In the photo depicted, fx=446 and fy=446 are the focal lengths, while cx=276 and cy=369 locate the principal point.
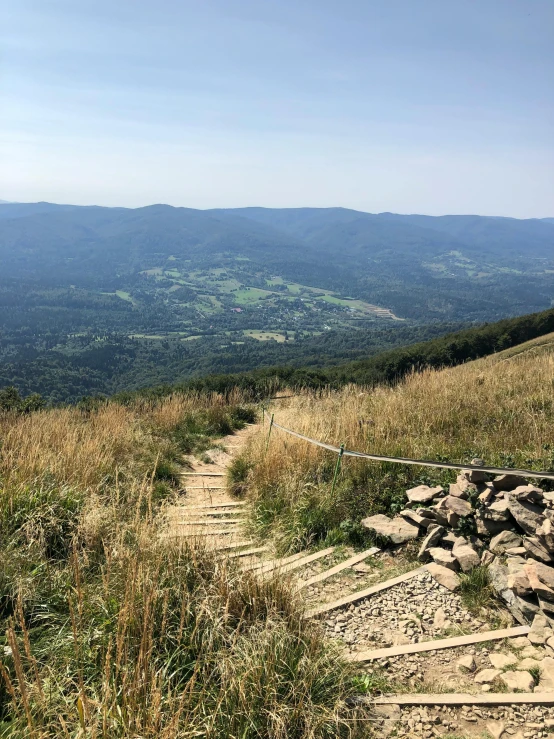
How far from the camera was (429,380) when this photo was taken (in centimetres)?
904

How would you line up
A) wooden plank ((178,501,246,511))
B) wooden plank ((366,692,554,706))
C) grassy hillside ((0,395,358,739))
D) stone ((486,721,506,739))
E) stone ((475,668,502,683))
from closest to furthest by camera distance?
grassy hillside ((0,395,358,739)) → stone ((486,721,506,739)) → wooden plank ((366,692,554,706)) → stone ((475,668,502,683)) → wooden plank ((178,501,246,511))

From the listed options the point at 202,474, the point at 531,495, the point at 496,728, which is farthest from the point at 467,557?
the point at 202,474

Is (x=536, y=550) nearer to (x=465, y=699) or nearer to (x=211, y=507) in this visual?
(x=465, y=699)

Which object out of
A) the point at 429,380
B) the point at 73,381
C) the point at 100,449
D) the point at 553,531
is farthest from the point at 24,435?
the point at 73,381

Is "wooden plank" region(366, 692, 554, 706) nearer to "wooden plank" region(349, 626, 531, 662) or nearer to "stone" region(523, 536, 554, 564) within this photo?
"wooden plank" region(349, 626, 531, 662)

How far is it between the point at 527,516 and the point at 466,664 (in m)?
1.48

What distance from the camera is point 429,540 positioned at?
3.91 meters

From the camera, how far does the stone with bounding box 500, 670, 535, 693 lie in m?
2.49

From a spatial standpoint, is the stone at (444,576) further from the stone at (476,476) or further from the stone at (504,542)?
the stone at (476,476)

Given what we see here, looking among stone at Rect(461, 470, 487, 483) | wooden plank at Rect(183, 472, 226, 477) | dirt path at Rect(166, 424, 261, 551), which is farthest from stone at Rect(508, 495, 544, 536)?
wooden plank at Rect(183, 472, 226, 477)

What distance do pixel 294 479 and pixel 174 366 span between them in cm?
9157

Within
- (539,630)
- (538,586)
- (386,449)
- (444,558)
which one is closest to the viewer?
(539,630)

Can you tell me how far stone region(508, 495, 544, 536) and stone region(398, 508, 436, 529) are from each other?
714mm

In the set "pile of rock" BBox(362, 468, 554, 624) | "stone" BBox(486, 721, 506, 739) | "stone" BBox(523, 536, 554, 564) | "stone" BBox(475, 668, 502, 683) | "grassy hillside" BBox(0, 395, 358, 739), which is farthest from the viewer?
"stone" BBox(523, 536, 554, 564)
